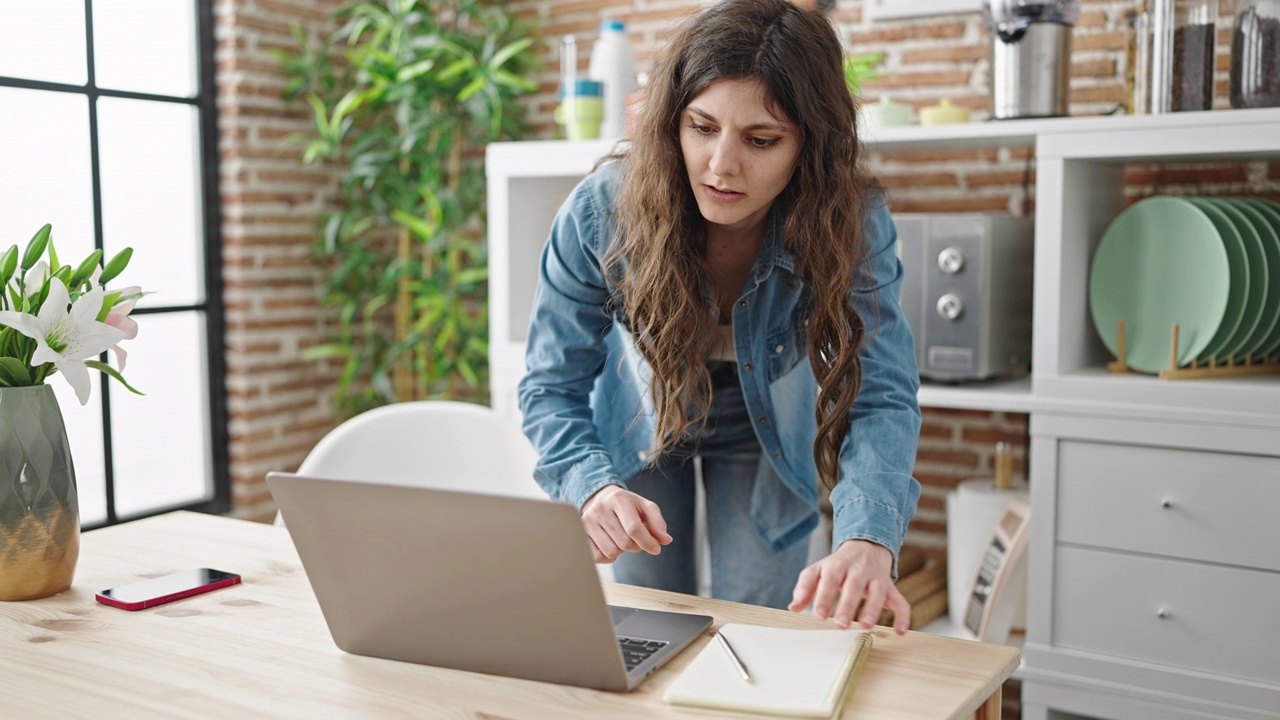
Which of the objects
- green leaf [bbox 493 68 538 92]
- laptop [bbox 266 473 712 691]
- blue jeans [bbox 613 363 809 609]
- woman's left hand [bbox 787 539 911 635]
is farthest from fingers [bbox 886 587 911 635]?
green leaf [bbox 493 68 538 92]

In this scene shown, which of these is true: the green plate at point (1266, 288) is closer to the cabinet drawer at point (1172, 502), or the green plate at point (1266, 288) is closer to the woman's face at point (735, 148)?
the cabinet drawer at point (1172, 502)

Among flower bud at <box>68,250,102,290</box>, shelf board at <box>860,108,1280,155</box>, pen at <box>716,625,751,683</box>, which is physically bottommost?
pen at <box>716,625,751,683</box>

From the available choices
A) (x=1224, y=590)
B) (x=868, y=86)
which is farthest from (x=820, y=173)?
(x=868, y=86)

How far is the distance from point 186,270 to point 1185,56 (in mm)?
2611

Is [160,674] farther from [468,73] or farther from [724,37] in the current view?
[468,73]

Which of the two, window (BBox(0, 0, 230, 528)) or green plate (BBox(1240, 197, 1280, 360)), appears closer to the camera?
green plate (BBox(1240, 197, 1280, 360))

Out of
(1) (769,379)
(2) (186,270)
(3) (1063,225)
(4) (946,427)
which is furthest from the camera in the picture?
(2) (186,270)

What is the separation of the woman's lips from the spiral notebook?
22.2 inches

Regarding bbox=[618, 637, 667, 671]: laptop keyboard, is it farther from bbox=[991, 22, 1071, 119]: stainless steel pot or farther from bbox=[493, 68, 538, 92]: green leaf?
bbox=[493, 68, 538, 92]: green leaf

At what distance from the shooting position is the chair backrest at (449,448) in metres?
2.04

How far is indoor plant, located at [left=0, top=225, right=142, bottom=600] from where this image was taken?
1366mm

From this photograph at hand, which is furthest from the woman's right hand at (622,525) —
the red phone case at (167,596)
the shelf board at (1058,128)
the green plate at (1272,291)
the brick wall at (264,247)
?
the brick wall at (264,247)

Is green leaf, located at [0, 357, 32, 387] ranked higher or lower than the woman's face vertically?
lower

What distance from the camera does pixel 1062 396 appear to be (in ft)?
7.35
